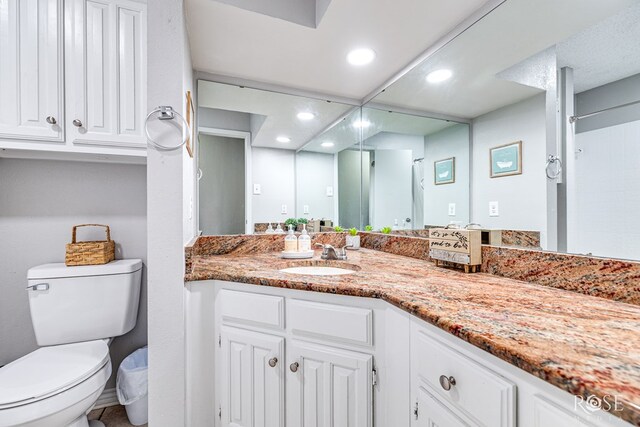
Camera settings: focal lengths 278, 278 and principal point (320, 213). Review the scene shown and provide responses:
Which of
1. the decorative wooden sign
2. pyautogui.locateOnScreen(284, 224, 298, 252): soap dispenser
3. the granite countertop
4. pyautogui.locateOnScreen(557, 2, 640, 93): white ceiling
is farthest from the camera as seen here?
pyautogui.locateOnScreen(284, 224, 298, 252): soap dispenser

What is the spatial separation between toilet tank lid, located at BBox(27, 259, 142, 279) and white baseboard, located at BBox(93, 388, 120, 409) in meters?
0.79

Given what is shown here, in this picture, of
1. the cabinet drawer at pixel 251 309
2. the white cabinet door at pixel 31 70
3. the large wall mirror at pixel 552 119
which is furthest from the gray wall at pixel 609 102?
the white cabinet door at pixel 31 70

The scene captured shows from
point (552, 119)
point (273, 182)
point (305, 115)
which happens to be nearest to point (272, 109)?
point (305, 115)

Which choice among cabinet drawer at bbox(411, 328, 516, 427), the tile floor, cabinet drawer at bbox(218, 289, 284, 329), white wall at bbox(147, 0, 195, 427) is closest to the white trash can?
the tile floor

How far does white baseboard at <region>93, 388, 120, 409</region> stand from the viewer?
1.67m

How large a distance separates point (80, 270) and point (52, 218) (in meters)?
0.43

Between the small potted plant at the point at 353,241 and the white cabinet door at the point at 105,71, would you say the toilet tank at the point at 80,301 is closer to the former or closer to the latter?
the white cabinet door at the point at 105,71

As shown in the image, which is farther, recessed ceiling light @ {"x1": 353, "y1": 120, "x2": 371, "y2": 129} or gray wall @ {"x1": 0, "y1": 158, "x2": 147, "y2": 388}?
recessed ceiling light @ {"x1": 353, "y1": 120, "x2": 371, "y2": 129}

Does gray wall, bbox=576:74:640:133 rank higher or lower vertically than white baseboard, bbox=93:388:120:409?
higher

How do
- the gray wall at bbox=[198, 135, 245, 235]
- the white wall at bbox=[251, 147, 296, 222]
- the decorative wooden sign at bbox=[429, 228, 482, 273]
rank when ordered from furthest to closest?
the white wall at bbox=[251, 147, 296, 222] < the gray wall at bbox=[198, 135, 245, 235] < the decorative wooden sign at bbox=[429, 228, 482, 273]

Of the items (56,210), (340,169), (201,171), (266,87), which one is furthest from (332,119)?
(56,210)

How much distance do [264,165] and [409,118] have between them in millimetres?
1066

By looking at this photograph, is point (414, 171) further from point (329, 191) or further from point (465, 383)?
point (465, 383)

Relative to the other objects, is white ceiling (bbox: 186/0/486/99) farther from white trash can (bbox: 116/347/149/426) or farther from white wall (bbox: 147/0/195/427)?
white trash can (bbox: 116/347/149/426)
